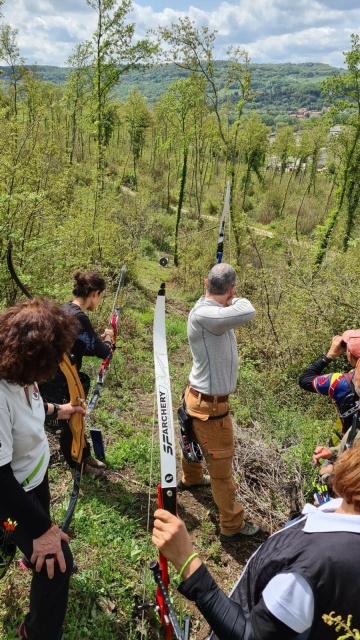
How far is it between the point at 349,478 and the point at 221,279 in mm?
2002

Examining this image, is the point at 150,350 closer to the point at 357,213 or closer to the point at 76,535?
the point at 76,535

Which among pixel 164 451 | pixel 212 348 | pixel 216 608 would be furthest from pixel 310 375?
pixel 216 608

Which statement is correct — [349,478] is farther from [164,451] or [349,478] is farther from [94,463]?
[94,463]

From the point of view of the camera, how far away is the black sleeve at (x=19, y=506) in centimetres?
190

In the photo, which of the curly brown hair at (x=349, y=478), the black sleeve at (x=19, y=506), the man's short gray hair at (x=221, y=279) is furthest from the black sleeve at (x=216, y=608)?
the man's short gray hair at (x=221, y=279)

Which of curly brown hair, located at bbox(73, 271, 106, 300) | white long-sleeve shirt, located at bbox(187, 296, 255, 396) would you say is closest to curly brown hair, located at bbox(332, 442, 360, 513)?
white long-sleeve shirt, located at bbox(187, 296, 255, 396)

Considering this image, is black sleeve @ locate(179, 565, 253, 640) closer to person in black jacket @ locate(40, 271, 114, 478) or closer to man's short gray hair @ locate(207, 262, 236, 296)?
man's short gray hair @ locate(207, 262, 236, 296)

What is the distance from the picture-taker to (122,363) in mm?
7230

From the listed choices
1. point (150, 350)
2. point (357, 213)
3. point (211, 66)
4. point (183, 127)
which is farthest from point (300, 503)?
point (183, 127)

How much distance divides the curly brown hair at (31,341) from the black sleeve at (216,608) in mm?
1122

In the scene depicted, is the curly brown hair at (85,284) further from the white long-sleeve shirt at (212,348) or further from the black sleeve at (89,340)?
the white long-sleeve shirt at (212,348)

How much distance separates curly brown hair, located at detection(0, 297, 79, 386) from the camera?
1.92m

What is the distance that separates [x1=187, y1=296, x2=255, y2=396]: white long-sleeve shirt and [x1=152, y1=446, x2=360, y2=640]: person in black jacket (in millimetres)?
1717

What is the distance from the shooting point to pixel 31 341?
6.46 feet
